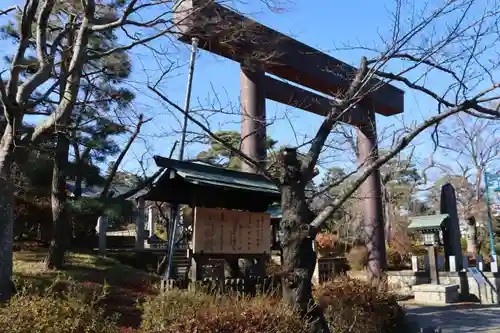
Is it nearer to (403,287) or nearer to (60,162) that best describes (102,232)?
(60,162)

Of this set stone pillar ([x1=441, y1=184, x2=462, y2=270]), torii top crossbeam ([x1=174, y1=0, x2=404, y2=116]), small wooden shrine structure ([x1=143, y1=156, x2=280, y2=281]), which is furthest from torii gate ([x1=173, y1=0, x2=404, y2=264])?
stone pillar ([x1=441, y1=184, x2=462, y2=270])

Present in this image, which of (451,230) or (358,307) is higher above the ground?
(451,230)

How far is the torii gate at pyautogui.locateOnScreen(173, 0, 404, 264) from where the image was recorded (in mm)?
9344

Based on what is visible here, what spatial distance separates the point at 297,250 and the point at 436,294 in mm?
9914

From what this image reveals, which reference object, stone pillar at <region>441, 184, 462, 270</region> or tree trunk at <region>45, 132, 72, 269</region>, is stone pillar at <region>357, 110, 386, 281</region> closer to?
stone pillar at <region>441, 184, 462, 270</region>

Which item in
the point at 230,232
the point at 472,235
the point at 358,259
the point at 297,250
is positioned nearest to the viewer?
the point at 297,250

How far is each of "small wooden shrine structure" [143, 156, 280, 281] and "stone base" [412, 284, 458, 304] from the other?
271 inches

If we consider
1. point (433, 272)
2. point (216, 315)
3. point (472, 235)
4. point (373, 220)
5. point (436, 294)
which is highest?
point (472, 235)

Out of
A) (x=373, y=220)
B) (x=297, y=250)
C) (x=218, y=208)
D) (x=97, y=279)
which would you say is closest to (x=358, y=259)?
(x=373, y=220)

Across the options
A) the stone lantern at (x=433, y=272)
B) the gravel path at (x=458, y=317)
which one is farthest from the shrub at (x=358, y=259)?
the gravel path at (x=458, y=317)

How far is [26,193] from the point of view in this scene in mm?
14812

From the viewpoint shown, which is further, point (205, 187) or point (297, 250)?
point (205, 187)

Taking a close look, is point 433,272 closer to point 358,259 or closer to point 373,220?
point 373,220

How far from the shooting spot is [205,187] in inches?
373
